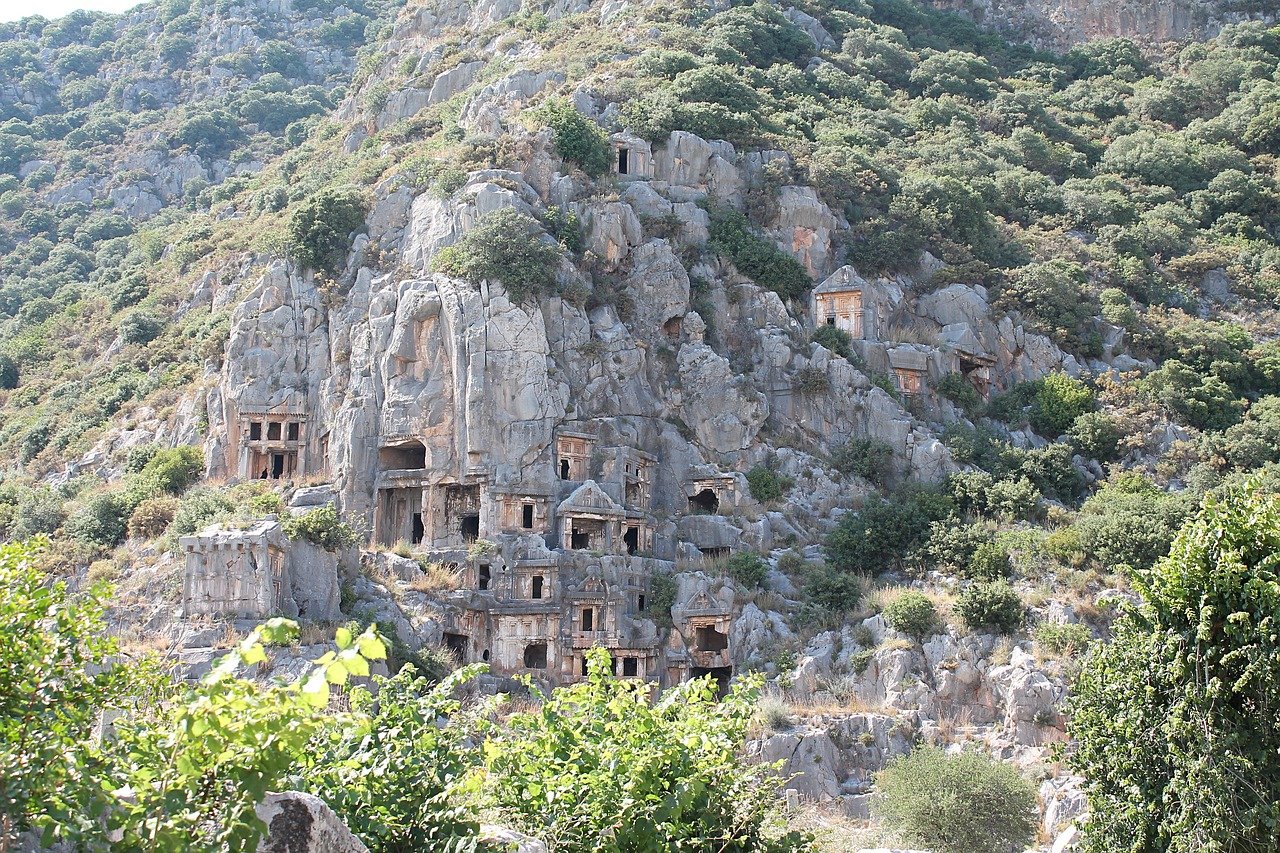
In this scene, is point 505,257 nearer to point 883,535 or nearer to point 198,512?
point 198,512

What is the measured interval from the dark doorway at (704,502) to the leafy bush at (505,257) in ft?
31.8

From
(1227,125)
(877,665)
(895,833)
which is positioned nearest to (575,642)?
(877,665)

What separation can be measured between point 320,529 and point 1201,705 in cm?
3111

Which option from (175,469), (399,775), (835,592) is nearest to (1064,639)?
(835,592)

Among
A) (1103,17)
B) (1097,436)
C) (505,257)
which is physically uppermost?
(1103,17)

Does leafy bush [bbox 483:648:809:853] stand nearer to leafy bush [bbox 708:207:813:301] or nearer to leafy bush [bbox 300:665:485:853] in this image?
leafy bush [bbox 300:665:485:853]

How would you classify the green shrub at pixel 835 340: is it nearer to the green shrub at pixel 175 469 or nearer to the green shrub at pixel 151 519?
the green shrub at pixel 175 469

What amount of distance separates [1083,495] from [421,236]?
27.5 meters

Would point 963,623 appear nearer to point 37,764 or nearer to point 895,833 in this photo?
point 895,833

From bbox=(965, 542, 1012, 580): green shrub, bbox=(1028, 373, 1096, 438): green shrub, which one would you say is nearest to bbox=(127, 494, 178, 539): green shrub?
bbox=(965, 542, 1012, 580): green shrub

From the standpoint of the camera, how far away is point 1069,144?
3078 inches

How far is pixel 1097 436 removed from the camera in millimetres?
54469

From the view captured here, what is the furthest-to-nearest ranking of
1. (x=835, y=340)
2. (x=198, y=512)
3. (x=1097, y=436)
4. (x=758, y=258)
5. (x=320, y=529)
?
(x=758, y=258)
(x=835, y=340)
(x=1097, y=436)
(x=198, y=512)
(x=320, y=529)

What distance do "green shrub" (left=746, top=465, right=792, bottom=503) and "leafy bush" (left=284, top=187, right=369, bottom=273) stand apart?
1943 centimetres
